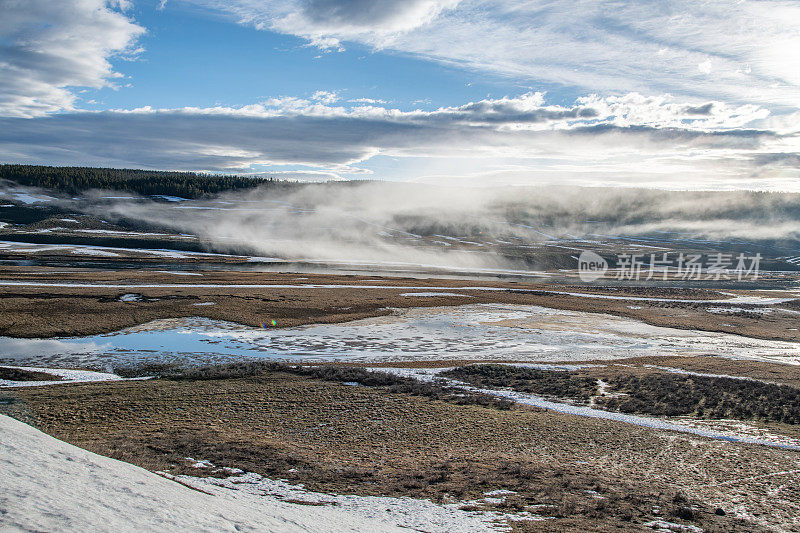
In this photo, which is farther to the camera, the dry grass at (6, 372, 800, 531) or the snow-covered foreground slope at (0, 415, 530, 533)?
the dry grass at (6, 372, 800, 531)

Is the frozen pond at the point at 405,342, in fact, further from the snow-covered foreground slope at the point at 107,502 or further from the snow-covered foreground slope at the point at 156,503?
the snow-covered foreground slope at the point at 107,502

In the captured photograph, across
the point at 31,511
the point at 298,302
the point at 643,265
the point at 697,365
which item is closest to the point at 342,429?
the point at 31,511

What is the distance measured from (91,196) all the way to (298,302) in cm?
15145

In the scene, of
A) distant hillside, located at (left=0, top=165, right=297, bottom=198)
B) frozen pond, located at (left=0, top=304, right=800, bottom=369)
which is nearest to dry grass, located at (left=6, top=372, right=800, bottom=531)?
frozen pond, located at (left=0, top=304, right=800, bottom=369)

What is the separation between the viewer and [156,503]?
7035 mm

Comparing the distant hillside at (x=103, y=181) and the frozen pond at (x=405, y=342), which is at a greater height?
the distant hillside at (x=103, y=181)

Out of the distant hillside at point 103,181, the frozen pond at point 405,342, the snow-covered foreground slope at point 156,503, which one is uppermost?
the distant hillside at point 103,181

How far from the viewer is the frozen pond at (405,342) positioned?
23328mm

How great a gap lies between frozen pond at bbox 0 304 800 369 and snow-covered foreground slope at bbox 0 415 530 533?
14.4 m


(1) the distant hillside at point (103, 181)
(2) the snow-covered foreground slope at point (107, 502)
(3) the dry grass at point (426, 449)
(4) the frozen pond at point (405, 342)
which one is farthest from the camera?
(1) the distant hillside at point (103, 181)

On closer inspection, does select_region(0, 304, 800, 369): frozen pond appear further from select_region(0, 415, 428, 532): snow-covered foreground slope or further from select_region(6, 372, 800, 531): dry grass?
select_region(0, 415, 428, 532): snow-covered foreground slope

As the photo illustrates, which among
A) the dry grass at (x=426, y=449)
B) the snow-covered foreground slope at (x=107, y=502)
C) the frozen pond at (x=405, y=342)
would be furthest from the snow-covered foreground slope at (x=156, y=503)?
the frozen pond at (x=405, y=342)

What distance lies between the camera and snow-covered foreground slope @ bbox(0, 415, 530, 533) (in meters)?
6.00

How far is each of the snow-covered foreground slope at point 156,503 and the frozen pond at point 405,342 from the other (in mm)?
14365
